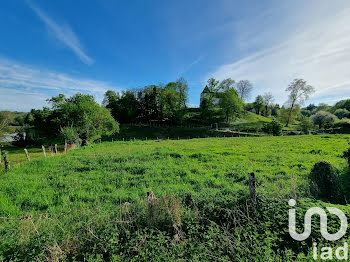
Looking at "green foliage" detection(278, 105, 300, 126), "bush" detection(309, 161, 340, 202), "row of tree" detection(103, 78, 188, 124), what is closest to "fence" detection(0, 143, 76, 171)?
"bush" detection(309, 161, 340, 202)

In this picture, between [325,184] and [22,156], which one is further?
[22,156]

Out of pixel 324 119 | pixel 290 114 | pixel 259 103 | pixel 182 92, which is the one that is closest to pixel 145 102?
pixel 182 92

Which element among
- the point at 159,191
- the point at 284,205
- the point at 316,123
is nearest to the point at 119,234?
the point at 159,191

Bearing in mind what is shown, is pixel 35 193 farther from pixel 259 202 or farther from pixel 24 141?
pixel 24 141

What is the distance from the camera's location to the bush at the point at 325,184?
4918 mm

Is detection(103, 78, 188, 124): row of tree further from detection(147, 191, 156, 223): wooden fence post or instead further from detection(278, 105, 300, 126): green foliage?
detection(147, 191, 156, 223): wooden fence post

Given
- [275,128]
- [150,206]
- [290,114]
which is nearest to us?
[150,206]

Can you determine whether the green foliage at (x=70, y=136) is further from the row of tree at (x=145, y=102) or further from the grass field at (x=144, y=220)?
the row of tree at (x=145, y=102)

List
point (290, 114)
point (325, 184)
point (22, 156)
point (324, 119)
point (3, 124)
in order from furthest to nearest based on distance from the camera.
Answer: point (290, 114), point (324, 119), point (3, 124), point (22, 156), point (325, 184)

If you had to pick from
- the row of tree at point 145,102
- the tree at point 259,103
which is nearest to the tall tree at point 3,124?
the row of tree at point 145,102

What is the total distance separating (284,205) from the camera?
3.88 metres

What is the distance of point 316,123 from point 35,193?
217 ft

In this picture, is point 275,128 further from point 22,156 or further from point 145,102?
point 22,156

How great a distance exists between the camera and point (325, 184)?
5117 millimetres
